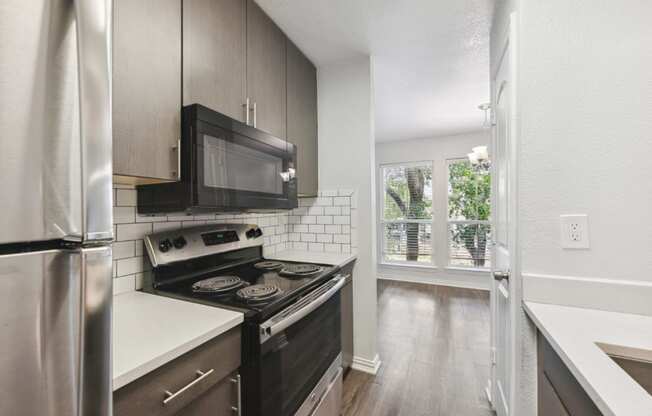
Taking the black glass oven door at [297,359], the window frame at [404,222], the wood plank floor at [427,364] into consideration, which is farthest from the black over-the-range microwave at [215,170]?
the window frame at [404,222]

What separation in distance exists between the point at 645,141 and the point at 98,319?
1.54m

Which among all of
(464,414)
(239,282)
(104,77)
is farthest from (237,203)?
(464,414)

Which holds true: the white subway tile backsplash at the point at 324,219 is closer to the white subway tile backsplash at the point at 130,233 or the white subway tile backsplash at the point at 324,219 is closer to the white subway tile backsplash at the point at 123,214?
the white subway tile backsplash at the point at 130,233

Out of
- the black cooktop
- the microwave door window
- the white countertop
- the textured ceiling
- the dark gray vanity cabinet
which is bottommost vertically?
the dark gray vanity cabinet

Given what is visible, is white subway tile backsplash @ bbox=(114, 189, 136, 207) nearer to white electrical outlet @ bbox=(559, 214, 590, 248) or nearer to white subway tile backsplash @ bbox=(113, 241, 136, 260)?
white subway tile backsplash @ bbox=(113, 241, 136, 260)

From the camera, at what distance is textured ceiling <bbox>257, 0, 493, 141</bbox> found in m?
1.61

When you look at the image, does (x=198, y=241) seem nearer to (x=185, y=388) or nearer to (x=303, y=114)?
(x=185, y=388)

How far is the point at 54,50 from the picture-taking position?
321 millimetres

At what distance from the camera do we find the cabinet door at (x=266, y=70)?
1.56 m

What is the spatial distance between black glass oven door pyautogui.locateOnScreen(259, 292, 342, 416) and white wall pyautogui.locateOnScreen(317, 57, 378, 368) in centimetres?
57

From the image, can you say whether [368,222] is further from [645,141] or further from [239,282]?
[645,141]

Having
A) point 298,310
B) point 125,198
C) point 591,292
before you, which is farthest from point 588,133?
point 125,198

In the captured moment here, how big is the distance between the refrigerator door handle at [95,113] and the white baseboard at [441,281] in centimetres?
484

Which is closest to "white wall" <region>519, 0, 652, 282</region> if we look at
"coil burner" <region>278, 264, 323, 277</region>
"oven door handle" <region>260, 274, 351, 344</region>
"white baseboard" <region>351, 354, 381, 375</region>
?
"oven door handle" <region>260, 274, 351, 344</region>
